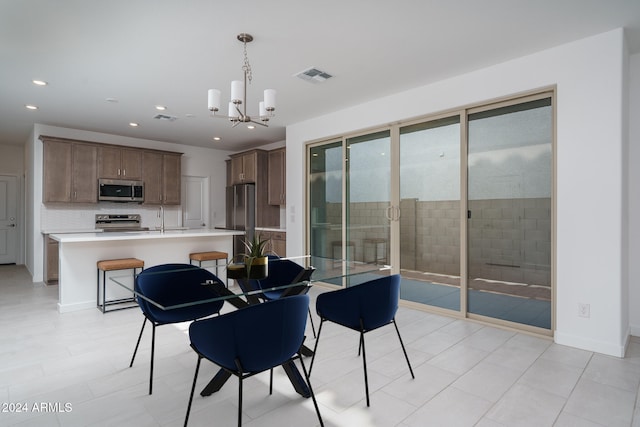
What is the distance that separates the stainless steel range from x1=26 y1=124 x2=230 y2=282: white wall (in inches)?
5.1

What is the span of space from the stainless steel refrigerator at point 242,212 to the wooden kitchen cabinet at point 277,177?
405 millimetres

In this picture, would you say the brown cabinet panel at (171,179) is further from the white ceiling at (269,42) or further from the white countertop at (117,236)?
the white countertop at (117,236)

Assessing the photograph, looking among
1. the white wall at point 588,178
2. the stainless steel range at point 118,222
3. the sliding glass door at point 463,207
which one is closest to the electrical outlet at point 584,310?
the white wall at point 588,178

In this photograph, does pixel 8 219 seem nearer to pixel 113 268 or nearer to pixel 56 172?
pixel 56 172

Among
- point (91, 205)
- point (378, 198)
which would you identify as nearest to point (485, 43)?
point (378, 198)

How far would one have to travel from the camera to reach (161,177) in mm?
6895

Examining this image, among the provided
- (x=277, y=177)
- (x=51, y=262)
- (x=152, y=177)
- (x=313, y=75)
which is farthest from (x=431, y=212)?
(x=51, y=262)

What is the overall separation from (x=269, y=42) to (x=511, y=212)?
2.79m

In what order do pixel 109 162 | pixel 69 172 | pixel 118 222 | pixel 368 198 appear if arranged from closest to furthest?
pixel 368 198 → pixel 69 172 → pixel 109 162 → pixel 118 222

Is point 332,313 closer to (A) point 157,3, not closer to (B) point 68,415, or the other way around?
(B) point 68,415

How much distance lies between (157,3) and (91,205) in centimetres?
512

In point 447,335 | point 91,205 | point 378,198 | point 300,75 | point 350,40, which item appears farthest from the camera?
point 91,205

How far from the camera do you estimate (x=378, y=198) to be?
185 inches

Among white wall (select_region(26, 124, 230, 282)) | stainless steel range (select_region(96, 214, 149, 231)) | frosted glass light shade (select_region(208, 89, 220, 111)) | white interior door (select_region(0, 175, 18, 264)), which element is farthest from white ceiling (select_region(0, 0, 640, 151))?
white interior door (select_region(0, 175, 18, 264))
